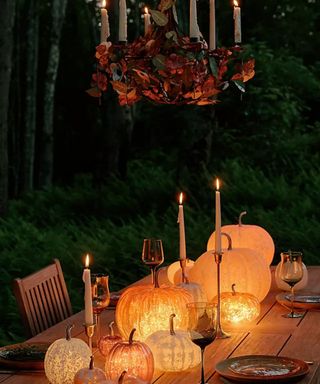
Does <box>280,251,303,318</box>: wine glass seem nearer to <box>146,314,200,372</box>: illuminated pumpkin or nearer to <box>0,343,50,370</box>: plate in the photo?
<box>146,314,200,372</box>: illuminated pumpkin

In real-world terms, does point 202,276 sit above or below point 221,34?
below

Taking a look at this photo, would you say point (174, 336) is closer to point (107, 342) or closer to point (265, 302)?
point (107, 342)

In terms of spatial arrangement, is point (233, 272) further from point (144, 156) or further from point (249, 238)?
point (144, 156)

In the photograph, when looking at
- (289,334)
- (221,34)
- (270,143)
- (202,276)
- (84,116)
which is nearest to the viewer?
(289,334)

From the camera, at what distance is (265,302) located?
13.5ft

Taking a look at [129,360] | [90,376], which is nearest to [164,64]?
[129,360]

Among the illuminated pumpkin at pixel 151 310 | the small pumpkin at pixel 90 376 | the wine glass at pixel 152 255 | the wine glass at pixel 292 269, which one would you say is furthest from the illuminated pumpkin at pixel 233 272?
the small pumpkin at pixel 90 376

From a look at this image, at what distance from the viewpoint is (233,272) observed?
150 inches

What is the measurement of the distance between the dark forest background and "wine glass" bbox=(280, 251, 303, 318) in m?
2.92

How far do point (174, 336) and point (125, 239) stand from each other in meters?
5.36

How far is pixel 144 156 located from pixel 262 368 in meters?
13.3

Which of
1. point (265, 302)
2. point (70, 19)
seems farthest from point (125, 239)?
point (70, 19)

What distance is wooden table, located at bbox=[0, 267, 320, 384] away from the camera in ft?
9.64

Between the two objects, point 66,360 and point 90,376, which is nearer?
point 90,376
